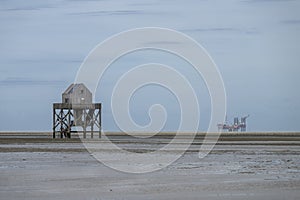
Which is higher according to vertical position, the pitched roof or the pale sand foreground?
the pitched roof

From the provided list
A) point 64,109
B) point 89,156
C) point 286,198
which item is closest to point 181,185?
point 286,198

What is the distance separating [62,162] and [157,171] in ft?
21.4

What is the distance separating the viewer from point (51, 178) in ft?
83.3

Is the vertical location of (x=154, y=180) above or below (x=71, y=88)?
below

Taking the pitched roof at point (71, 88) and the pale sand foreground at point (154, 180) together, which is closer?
the pale sand foreground at point (154, 180)

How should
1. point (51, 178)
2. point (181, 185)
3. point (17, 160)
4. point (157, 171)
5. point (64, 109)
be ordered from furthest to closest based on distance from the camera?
point (64, 109) < point (17, 160) < point (157, 171) < point (51, 178) < point (181, 185)

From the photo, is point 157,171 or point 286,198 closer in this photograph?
point 286,198

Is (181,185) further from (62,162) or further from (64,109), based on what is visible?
(64,109)

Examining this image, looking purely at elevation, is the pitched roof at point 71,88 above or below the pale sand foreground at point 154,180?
above

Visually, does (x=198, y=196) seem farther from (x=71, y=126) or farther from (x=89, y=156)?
(x=71, y=126)

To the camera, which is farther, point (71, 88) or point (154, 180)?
point (71, 88)

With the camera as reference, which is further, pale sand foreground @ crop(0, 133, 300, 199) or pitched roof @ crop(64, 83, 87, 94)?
pitched roof @ crop(64, 83, 87, 94)

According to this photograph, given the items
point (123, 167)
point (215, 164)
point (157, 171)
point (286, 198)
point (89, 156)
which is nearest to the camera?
point (286, 198)

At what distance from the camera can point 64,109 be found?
71.3 m
